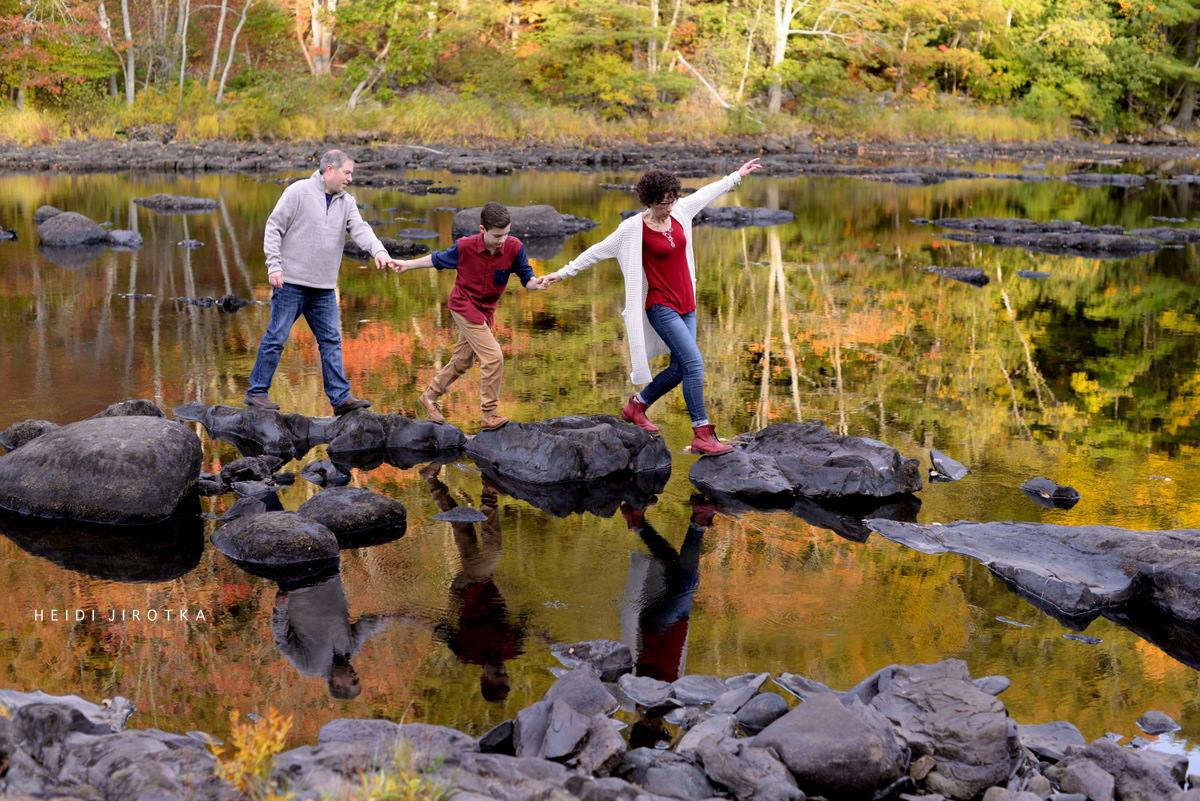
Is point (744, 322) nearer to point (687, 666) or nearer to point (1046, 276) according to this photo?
point (1046, 276)

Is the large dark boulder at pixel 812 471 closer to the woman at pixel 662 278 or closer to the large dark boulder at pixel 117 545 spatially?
the woman at pixel 662 278

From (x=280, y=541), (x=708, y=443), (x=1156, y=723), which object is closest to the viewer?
(x=1156, y=723)

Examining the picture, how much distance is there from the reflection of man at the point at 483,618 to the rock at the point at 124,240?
48.9ft

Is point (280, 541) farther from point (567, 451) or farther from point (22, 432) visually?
point (22, 432)

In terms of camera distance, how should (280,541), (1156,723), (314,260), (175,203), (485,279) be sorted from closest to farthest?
(1156,723), (280,541), (485,279), (314,260), (175,203)

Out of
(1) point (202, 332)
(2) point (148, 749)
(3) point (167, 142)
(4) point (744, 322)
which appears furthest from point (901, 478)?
(3) point (167, 142)

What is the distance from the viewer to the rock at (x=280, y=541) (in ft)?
24.3

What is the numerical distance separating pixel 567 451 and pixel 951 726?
4.48 m

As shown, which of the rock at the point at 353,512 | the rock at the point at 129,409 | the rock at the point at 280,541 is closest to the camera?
the rock at the point at 280,541

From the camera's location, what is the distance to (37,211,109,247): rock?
2120 centimetres

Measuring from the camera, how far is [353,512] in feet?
26.3

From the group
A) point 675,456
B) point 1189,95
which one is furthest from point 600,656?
point 1189,95

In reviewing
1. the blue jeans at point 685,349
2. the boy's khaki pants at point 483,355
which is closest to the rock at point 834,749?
the blue jeans at point 685,349

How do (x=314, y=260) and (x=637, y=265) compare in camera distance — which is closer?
(x=637, y=265)
